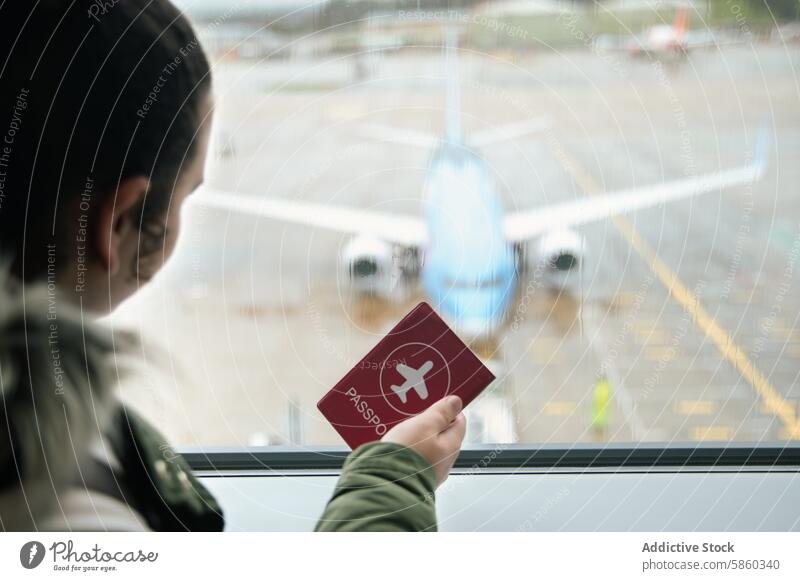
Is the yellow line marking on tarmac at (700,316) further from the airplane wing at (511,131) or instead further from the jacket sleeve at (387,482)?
the jacket sleeve at (387,482)

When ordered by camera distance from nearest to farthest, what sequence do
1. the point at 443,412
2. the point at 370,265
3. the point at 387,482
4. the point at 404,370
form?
the point at 387,482
the point at 443,412
the point at 404,370
the point at 370,265

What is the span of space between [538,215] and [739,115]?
11.2 inches

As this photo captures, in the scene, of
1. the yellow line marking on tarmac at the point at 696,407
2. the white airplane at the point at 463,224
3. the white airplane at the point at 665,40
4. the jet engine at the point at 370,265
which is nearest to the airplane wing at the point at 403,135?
the white airplane at the point at 463,224

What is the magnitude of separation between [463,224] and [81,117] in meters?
0.51

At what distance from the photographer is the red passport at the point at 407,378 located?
0.99 m

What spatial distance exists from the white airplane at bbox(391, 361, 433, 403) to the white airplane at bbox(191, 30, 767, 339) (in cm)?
10

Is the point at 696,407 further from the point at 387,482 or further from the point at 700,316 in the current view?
the point at 387,482

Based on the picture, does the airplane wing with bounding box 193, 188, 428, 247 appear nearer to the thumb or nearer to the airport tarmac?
the airport tarmac

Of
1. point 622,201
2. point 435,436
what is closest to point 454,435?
point 435,436

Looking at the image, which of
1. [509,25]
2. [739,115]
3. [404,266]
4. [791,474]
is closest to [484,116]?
[509,25]

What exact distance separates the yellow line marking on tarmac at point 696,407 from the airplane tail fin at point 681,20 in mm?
515

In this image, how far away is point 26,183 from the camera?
98 cm

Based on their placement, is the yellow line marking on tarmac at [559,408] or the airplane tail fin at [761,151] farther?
the yellow line marking on tarmac at [559,408]

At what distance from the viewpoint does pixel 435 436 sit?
0.83m
